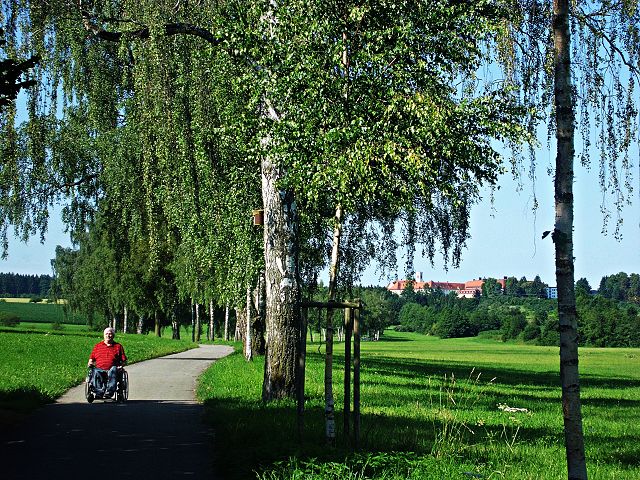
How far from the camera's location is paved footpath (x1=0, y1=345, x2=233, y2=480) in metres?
8.42

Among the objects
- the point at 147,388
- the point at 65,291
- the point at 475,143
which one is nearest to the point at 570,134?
the point at 475,143

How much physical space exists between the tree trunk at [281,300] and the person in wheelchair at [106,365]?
9.72 ft

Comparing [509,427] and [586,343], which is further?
[586,343]

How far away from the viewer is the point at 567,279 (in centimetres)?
591

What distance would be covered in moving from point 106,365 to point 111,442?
16.6 ft

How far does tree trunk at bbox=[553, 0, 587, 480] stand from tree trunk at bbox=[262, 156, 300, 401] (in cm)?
844

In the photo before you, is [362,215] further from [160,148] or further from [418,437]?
[418,437]

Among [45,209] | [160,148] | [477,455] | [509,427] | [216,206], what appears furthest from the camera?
[45,209]

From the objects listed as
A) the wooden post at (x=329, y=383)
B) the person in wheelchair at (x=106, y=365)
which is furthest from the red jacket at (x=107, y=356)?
the wooden post at (x=329, y=383)

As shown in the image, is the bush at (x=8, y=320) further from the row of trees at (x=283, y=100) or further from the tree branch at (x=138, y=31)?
the tree branch at (x=138, y=31)

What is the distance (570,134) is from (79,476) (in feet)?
18.3

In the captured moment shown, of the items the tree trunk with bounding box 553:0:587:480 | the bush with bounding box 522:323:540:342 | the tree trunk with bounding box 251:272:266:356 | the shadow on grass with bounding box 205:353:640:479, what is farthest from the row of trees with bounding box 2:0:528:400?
the bush with bounding box 522:323:540:342

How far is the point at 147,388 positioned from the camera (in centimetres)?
1886

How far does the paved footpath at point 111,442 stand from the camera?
8.42 m
